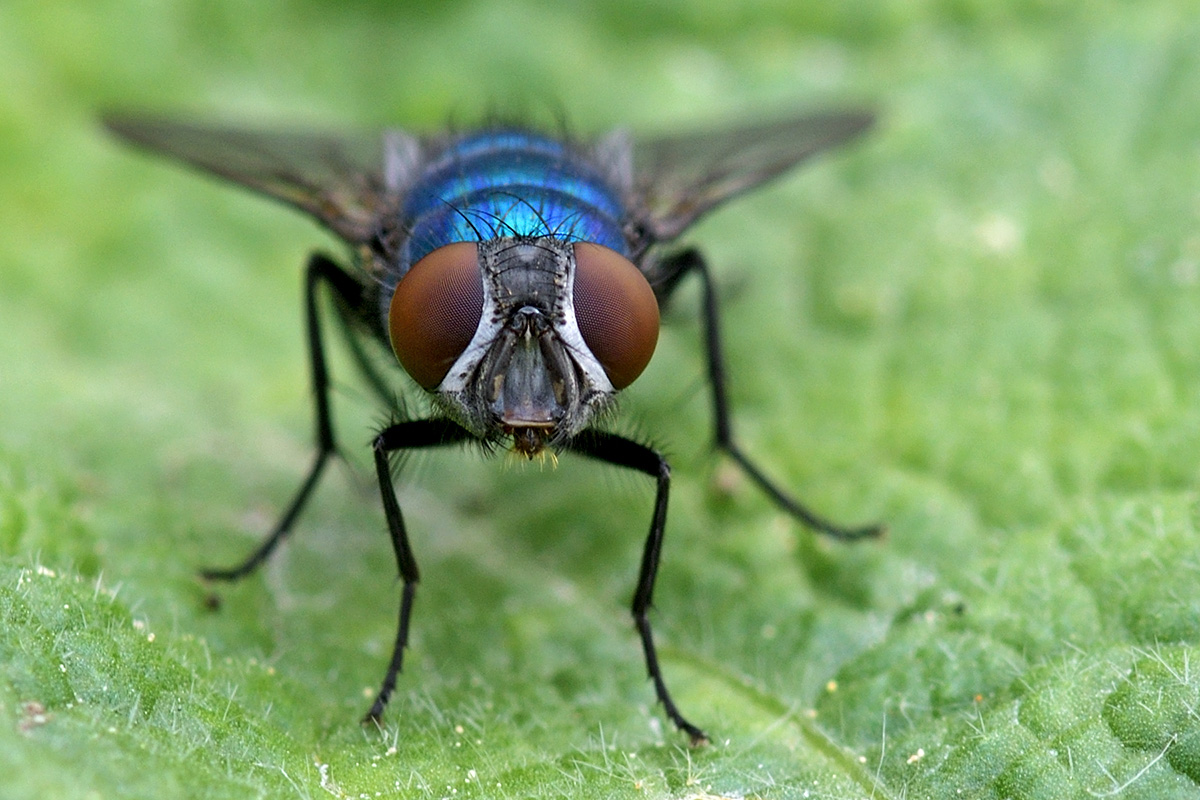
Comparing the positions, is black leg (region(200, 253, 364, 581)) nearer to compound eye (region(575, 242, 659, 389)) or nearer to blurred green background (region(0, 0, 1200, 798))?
blurred green background (region(0, 0, 1200, 798))

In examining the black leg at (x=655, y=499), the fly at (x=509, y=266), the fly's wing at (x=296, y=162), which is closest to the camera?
the fly at (x=509, y=266)

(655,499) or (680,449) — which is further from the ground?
(655,499)

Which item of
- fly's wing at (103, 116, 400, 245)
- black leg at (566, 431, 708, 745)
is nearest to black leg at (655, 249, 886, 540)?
black leg at (566, 431, 708, 745)

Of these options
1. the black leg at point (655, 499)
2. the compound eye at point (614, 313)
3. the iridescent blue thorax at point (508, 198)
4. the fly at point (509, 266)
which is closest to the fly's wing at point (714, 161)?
the fly at point (509, 266)

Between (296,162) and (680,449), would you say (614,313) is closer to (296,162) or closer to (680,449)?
(680,449)

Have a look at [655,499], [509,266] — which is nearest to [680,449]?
[655,499]

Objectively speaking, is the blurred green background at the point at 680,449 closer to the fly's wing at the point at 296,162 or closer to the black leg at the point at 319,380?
the black leg at the point at 319,380
